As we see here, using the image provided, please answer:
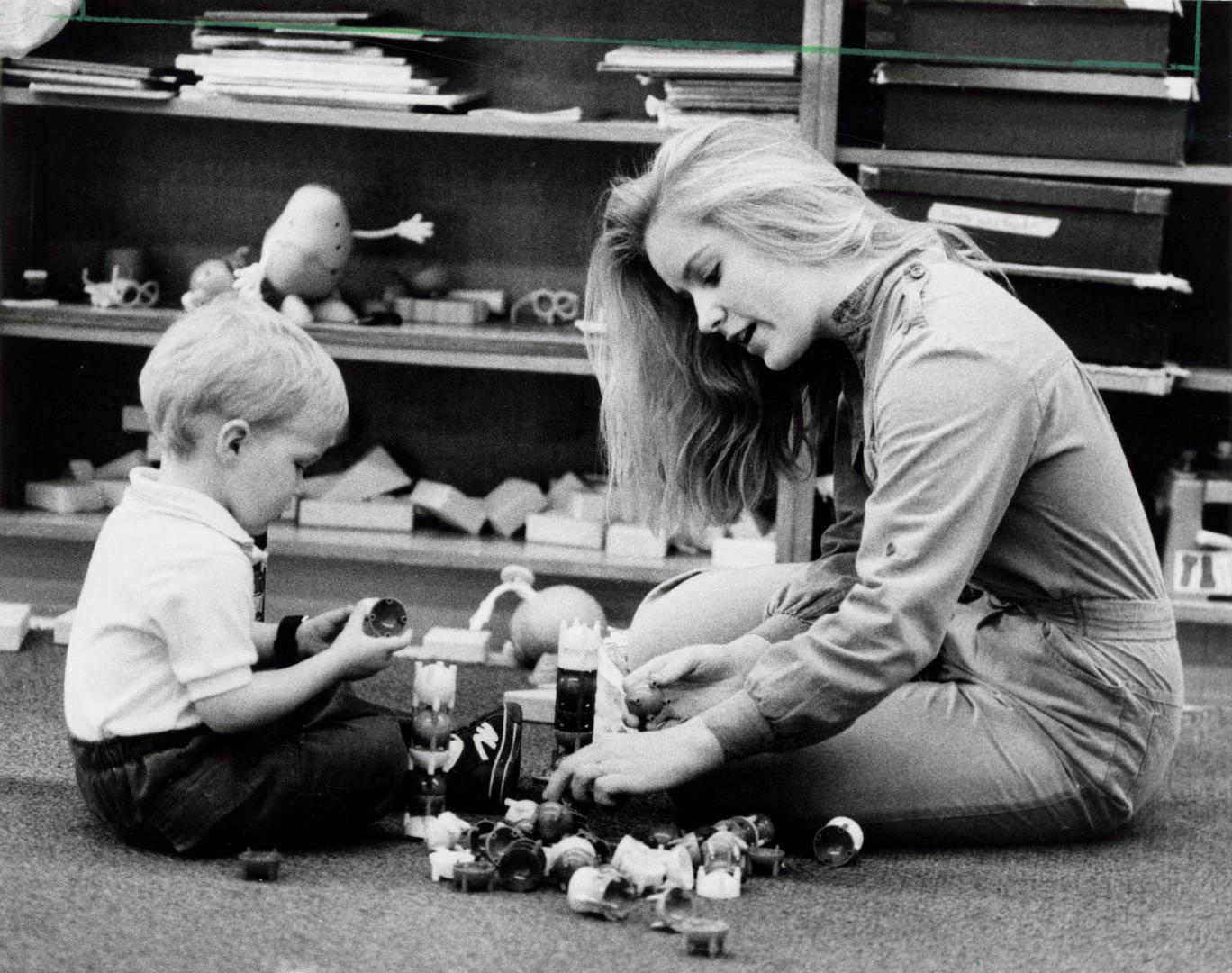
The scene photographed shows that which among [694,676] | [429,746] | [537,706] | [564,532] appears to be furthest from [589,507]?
[429,746]

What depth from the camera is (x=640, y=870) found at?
1.38 metres

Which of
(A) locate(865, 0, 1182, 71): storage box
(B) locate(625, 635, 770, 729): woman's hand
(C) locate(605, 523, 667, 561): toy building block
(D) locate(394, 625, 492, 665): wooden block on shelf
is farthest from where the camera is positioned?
(C) locate(605, 523, 667, 561): toy building block

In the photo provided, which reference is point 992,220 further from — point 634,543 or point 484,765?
point 484,765

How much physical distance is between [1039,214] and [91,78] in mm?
1222

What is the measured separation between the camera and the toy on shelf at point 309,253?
7.70 feet

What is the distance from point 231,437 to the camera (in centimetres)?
142

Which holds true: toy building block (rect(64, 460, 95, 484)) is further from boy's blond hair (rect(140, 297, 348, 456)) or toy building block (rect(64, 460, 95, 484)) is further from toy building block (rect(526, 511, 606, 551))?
boy's blond hair (rect(140, 297, 348, 456))

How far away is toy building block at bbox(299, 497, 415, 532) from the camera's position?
2.43 m

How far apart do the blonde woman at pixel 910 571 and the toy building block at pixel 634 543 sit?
67 cm

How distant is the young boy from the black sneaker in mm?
136

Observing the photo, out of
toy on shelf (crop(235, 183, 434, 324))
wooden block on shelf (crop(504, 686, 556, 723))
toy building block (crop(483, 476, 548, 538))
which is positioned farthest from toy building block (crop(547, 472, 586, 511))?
wooden block on shelf (crop(504, 686, 556, 723))

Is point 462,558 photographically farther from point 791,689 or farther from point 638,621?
point 791,689

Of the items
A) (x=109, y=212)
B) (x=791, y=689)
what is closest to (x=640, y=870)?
(x=791, y=689)

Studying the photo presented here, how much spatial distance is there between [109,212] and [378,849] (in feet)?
4.81
